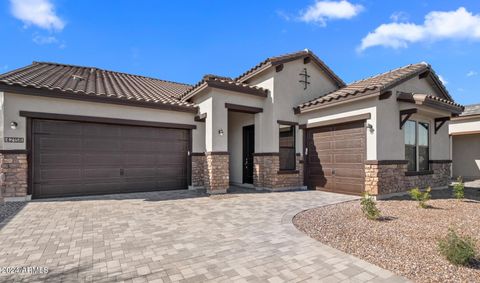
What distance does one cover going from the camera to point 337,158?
10.2 m

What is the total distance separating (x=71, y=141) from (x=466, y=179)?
2102cm

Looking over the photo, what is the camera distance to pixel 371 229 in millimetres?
5395

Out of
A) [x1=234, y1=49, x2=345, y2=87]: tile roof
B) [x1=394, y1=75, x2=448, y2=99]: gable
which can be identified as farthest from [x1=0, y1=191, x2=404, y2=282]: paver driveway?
[x1=394, y1=75, x2=448, y2=99]: gable

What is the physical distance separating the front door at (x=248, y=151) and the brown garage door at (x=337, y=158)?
8.42 feet

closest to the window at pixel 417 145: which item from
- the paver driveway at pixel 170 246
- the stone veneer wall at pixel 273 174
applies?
the stone veneer wall at pixel 273 174

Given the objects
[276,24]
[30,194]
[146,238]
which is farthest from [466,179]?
[30,194]

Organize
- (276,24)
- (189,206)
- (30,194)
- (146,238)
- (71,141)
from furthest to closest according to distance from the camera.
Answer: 1. (276,24)
2. (71,141)
3. (30,194)
4. (189,206)
5. (146,238)

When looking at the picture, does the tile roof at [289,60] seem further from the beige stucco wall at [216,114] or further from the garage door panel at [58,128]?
the garage door panel at [58,128]

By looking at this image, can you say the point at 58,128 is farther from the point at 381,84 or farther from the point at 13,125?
the point at 381,84

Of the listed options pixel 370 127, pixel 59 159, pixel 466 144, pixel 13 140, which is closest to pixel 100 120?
pixel 59 159

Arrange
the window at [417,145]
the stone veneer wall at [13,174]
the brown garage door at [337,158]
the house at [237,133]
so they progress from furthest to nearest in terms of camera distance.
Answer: the window at [417,145] < the brown garage door at [337,158] < the house at [237,133] < the stone veneer wall at [13,174]

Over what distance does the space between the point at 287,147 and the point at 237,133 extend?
2.81 m

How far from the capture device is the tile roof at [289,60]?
35.9 ft

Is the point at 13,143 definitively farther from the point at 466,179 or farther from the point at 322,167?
the point at 466,179
